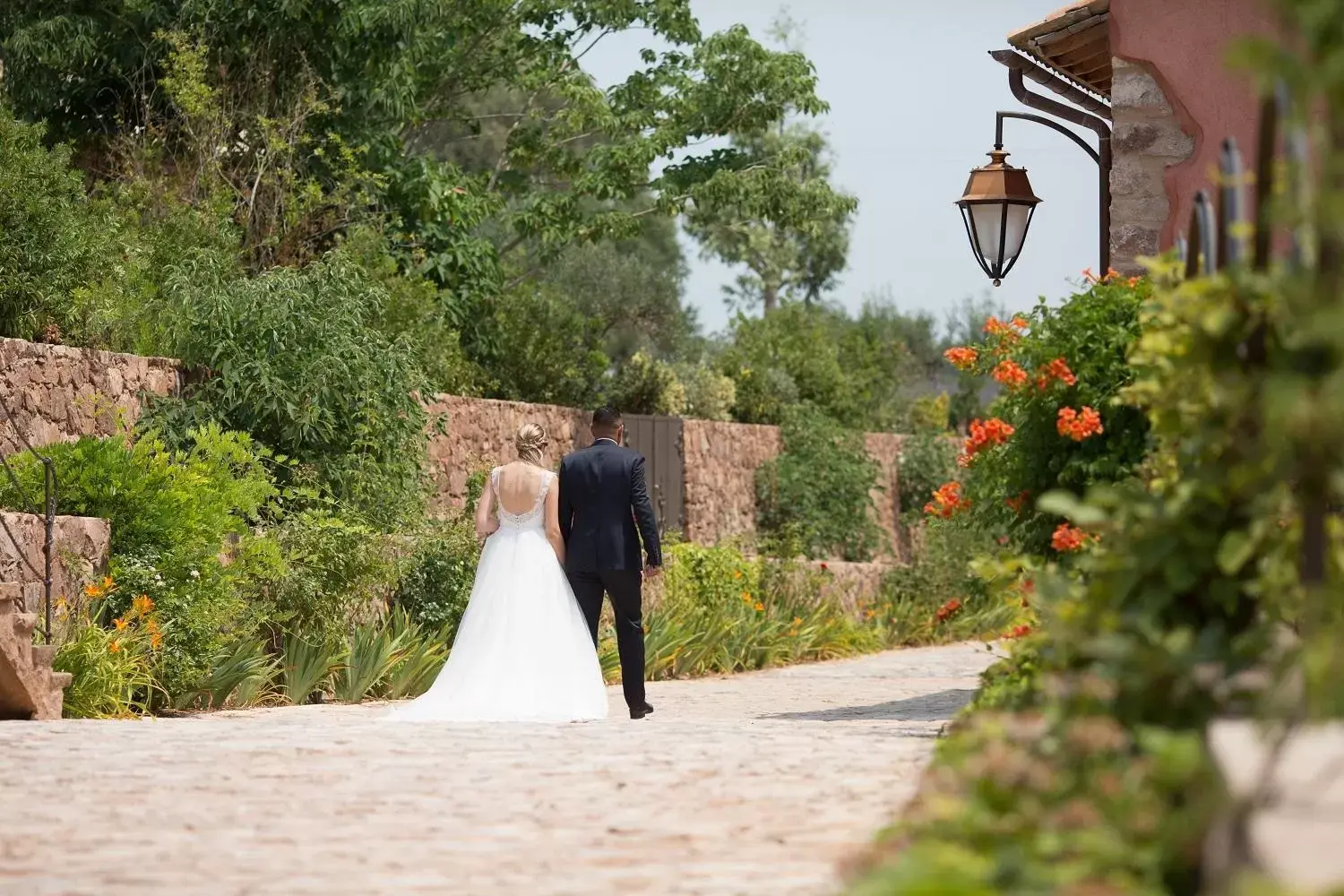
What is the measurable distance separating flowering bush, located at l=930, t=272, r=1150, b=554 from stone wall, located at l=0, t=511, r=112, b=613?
4991mm

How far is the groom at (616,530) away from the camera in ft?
34.4

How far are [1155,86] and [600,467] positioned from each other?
158 inches

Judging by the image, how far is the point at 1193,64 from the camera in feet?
34.5

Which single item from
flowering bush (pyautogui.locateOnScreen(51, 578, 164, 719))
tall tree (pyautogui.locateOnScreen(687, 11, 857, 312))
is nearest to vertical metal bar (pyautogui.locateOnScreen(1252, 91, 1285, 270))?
flowering bush (pyautogui.locateOnScreen(51, 578, 164, 719))

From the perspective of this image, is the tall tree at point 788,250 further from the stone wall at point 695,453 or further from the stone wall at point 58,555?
the stone wall at point 58,555

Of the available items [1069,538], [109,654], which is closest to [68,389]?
[109,654]

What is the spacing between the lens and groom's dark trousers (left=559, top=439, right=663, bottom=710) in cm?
1050

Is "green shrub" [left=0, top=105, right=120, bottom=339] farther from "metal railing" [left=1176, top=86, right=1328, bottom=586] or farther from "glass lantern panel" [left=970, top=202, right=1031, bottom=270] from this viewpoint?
"metal railing" [left=1176, top=86, right=1328, bottom=586]

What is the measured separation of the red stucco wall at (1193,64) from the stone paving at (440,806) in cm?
402

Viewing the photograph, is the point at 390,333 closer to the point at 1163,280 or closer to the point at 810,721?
the point at 810,721

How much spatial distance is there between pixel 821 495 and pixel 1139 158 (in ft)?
36.5

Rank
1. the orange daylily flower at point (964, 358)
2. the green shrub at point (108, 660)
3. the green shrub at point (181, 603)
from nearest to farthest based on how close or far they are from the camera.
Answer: the orange daylily flower at point (964, 358), the green shrub at point (108, 660), the green shrub at point (181, 603)

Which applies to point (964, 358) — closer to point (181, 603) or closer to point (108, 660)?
point (181, 603)

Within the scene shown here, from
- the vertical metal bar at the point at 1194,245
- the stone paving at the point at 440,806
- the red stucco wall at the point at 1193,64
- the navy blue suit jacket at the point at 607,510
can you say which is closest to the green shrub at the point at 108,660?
the stone paving at the point at 440,806
